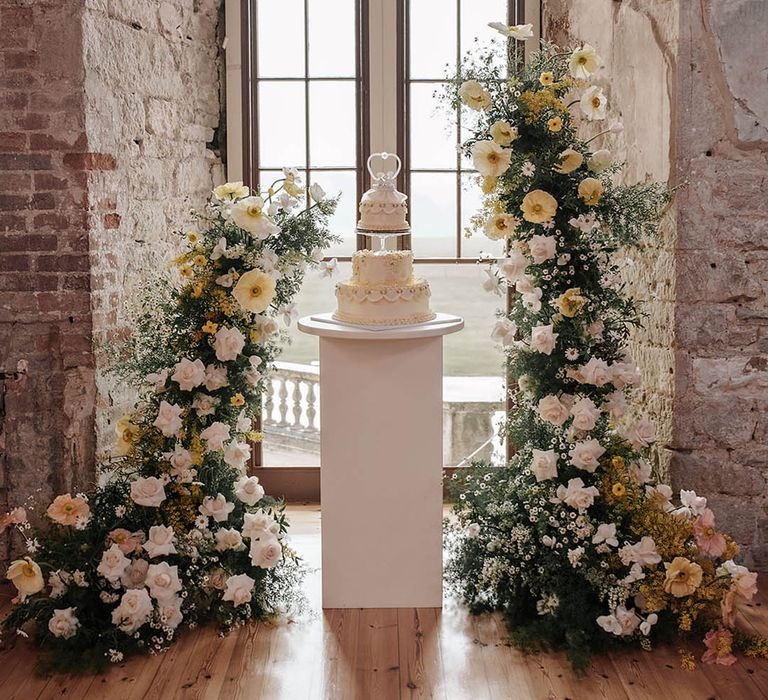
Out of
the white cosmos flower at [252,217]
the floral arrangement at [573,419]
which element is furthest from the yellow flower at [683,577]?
the white cosmos flower at [252,217]

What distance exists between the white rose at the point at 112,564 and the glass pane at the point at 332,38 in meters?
2.57

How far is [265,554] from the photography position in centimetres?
366

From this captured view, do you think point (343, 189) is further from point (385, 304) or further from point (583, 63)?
point (583, 63)

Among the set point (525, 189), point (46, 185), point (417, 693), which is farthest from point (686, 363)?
point (46, 185)

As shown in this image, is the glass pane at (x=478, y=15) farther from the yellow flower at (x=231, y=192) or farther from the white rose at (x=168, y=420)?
the white rose at (x=168, y=420)

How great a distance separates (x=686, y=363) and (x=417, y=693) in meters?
1.66

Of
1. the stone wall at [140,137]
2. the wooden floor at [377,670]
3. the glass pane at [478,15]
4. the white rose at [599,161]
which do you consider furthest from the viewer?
the glass pane at [478,15]

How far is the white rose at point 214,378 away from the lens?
365 centimetres

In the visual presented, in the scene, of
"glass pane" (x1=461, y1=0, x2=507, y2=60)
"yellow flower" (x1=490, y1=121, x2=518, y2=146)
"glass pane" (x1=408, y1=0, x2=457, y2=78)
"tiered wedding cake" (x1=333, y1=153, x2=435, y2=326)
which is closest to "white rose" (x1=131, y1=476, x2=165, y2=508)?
"tiered wedding cake" (x1=333, y1=153, x2=435, y2=326)

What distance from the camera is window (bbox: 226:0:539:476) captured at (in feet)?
16.1

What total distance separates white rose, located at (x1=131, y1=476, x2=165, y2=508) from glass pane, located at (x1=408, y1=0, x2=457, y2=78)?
245 cm

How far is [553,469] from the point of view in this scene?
3576 mm

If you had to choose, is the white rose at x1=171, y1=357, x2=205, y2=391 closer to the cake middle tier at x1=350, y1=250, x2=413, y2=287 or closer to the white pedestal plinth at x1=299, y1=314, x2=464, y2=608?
the white pedestal plinth at x1=299, y1=314, x2=464, y2=608

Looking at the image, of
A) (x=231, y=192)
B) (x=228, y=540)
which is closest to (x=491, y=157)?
(x=231, y=192)
